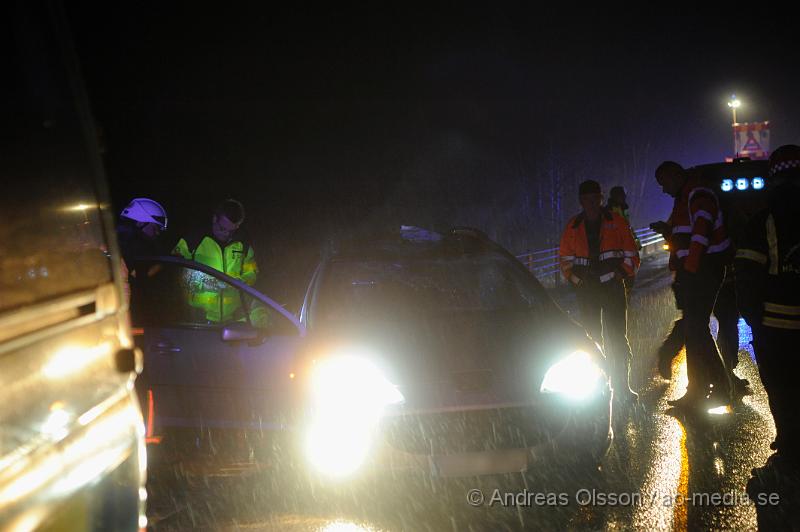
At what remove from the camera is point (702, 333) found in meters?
7.24

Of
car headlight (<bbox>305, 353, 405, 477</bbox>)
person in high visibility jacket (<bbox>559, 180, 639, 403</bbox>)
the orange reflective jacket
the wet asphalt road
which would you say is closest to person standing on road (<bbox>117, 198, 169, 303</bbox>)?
the wet asphalt road

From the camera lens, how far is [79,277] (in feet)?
8.79

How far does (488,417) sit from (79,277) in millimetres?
2617

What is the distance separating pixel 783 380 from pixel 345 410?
8.63 feet

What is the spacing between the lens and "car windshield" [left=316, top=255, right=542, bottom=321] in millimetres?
6328

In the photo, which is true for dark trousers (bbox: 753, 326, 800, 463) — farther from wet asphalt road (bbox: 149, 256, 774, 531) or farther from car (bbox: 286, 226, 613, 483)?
car (bbox: 286, 226, 613, 483)

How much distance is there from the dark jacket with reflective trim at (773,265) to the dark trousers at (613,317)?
2.61 m

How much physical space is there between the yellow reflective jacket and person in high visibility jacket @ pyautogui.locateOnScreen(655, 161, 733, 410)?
3.44m

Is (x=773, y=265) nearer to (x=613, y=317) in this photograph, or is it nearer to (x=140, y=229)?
(x=613, y=317)

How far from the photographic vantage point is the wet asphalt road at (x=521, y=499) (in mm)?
4770

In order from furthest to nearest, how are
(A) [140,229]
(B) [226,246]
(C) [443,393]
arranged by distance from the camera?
(B) [226,246] → (A) [140,229] → (C) [443,393]

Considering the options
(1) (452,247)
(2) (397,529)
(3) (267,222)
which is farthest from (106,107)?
(2) (397,529)

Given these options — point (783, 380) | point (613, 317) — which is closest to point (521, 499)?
point (783, 380)

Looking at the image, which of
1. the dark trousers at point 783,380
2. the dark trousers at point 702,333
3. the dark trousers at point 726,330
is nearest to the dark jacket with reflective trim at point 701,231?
the dark trousers at point 702,333
